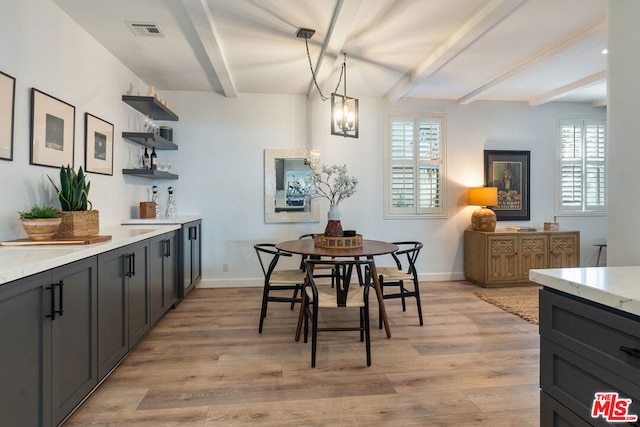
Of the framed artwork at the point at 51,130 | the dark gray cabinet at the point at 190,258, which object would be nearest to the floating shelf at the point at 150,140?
the framed artwork at the point at 51,130

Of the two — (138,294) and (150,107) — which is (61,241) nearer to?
(138,294)

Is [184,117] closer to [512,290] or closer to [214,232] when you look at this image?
[214,232]

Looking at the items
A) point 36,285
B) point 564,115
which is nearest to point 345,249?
point 36,285

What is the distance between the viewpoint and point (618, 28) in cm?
162

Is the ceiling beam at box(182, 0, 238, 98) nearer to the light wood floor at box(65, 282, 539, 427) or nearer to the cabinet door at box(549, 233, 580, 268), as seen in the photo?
the light wood floor at box(65, 282, 539, 427)

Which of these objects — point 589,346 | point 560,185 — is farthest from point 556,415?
point 560,185

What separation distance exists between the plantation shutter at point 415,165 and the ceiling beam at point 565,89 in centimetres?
146

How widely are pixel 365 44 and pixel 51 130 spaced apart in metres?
2.72

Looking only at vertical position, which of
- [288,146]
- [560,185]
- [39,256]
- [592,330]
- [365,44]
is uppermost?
[365,44]

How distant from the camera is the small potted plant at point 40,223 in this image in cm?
202

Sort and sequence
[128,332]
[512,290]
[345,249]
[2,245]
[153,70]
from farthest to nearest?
1. [512,290]
2. [153,70]
3. [345,249]
4. [128,332]
5. [2,245]

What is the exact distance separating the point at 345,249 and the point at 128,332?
5.76ft

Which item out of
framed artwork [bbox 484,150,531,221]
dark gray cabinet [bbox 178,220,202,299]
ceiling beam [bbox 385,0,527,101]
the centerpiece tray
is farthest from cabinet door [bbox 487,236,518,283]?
dark gray cabinet [bbox 178,220,202,299]

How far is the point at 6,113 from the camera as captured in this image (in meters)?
2.11
